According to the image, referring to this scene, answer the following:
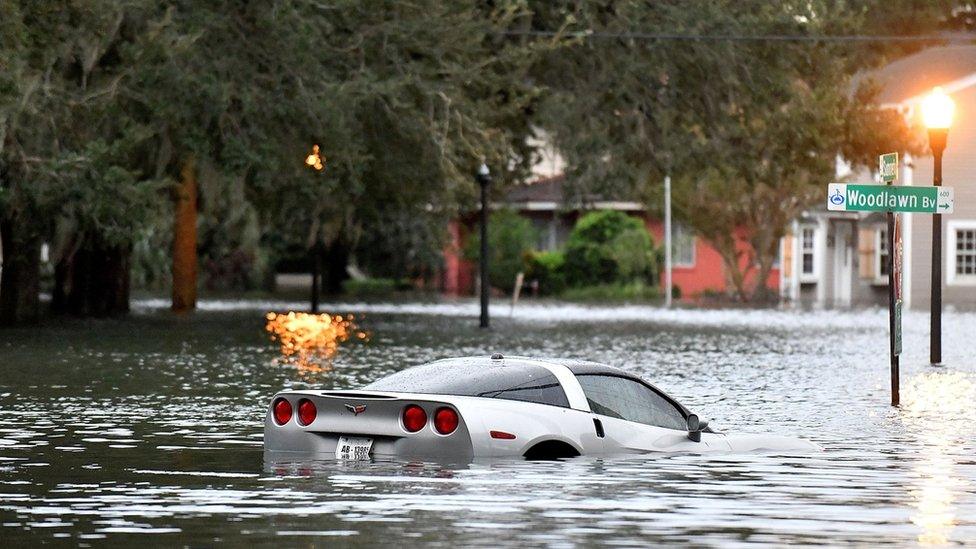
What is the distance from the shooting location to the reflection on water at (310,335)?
32094mm

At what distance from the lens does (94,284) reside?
51.6 metres

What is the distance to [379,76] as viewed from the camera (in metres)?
38.1

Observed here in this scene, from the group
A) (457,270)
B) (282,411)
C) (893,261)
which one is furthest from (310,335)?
(457,270)

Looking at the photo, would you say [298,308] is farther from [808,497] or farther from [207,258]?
[808,497]

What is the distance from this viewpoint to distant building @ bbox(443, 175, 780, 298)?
82.8m

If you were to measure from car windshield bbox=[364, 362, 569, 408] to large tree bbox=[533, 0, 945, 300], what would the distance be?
83.4 ft

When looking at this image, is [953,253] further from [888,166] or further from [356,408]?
[356,408]

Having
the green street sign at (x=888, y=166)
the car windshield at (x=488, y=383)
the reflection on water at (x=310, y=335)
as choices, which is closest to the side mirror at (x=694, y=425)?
the car windshield at (x=488, y=383)

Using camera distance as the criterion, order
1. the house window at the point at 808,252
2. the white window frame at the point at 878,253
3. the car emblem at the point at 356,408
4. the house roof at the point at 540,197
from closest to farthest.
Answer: the car emblem at the point at 356,408
the white window frame at the point at 878,253
the house window at the point at 808,252
the house roof at the point at 540,197

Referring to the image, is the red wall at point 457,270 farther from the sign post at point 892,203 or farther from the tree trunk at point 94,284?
the sign post at point 892,203

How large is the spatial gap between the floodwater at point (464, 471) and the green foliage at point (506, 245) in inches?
1888

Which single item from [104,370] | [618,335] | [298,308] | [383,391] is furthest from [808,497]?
[298,308]

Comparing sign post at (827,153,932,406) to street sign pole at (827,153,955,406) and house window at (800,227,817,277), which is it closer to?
street sign pole at (827,153,955,406)

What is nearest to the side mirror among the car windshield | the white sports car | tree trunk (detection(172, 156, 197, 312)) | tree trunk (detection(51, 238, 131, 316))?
the white sports car
